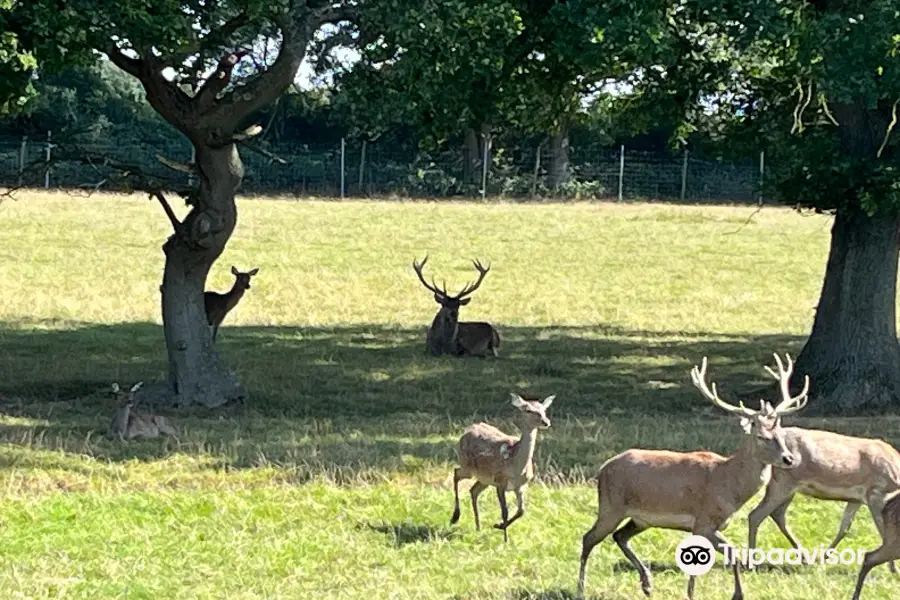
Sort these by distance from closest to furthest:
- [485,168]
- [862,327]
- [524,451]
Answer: [524,451] < [862,327] < [485,168]

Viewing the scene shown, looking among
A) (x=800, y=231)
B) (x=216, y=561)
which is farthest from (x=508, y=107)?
(x=800, y=231)

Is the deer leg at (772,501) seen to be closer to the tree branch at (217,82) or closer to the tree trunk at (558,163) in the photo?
the tree branch at (217,82)

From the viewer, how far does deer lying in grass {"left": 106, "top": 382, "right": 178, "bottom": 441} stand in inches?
473

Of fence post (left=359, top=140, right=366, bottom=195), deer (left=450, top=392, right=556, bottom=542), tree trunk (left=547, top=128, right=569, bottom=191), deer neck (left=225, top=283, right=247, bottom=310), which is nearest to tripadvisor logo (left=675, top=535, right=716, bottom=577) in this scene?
deer (left=450, top=392, right=556, bottom=542)

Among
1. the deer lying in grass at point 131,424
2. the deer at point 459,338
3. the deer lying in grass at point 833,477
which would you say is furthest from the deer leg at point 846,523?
the deer at point 459,338

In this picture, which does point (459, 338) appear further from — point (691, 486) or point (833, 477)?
point (691, 486)

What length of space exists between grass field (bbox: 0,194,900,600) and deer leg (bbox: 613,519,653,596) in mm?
92

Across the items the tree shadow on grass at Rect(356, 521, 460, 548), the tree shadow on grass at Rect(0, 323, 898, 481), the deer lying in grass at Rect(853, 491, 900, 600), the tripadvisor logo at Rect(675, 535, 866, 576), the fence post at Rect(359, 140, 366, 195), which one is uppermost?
the fence post at Rect(359, 140, 366, 195)

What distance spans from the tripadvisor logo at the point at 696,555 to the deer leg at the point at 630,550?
7.2 inches

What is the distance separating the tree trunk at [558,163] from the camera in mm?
45969

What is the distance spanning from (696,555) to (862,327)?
9.73 metres

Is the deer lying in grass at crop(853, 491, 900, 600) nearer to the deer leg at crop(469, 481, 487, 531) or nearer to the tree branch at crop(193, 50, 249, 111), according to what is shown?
the deer leg at crop(469, 481, 487, 531)

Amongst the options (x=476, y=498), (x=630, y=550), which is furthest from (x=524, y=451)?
(x=630, y=550)

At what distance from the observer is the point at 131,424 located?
477 inches
